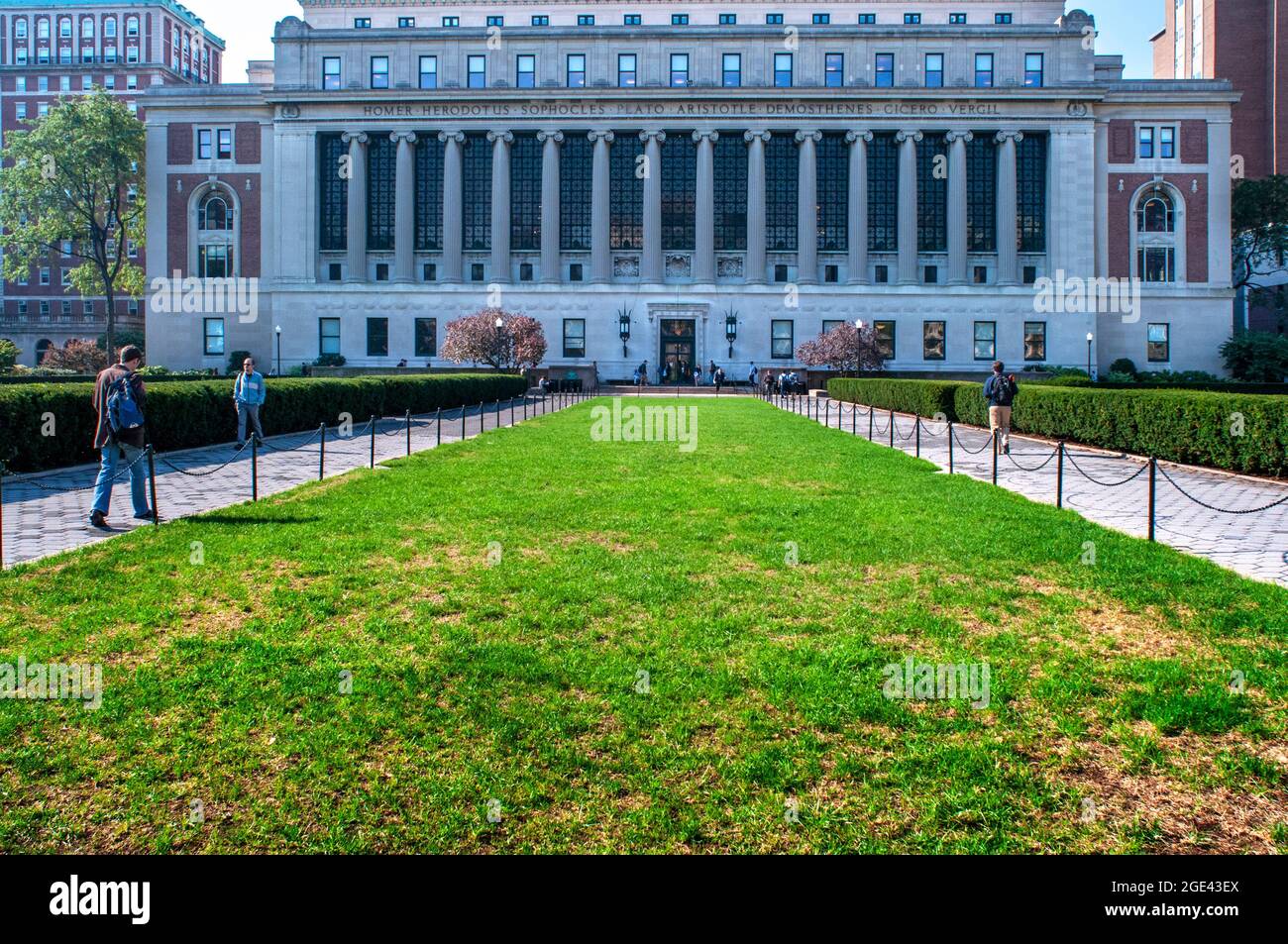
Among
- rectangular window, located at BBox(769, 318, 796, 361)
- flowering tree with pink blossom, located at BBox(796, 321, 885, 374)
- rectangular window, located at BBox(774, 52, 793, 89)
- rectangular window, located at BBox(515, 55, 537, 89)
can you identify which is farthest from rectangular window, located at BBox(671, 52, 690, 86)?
flowering tree with pink blossom, located at BBox(796, 321, 885, 374)

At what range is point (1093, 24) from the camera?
6494 cm

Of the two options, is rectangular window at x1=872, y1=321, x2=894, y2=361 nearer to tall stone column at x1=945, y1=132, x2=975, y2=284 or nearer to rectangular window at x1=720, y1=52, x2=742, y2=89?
tall stone column at x1=945, y1=132, x2=975, y2=284

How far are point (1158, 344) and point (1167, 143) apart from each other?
13945 mm

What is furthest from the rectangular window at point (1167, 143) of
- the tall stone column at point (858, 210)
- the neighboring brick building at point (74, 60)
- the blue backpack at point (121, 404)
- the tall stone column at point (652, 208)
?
the neighboring brick building at point (74, 60)

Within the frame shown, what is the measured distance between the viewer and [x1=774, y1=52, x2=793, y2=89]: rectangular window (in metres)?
66.5

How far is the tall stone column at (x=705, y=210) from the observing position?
6612 centimetres

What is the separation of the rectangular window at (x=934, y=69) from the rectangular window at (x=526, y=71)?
28.0 metres

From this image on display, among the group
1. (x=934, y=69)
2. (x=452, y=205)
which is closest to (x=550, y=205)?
(x=452, y=205)

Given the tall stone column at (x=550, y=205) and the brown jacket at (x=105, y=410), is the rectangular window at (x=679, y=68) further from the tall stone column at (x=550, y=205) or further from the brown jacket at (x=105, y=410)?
the brown jacket at (x=105, y=410)

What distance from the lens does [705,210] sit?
66.4 metres

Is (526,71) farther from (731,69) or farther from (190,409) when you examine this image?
(190,409)

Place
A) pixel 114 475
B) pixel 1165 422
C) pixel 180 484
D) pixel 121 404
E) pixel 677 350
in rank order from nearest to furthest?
1. pixel 114 475
2. pixel 121 404
3. pixel 180 484
4. pixel 1165 422
5. pixel 677 350
